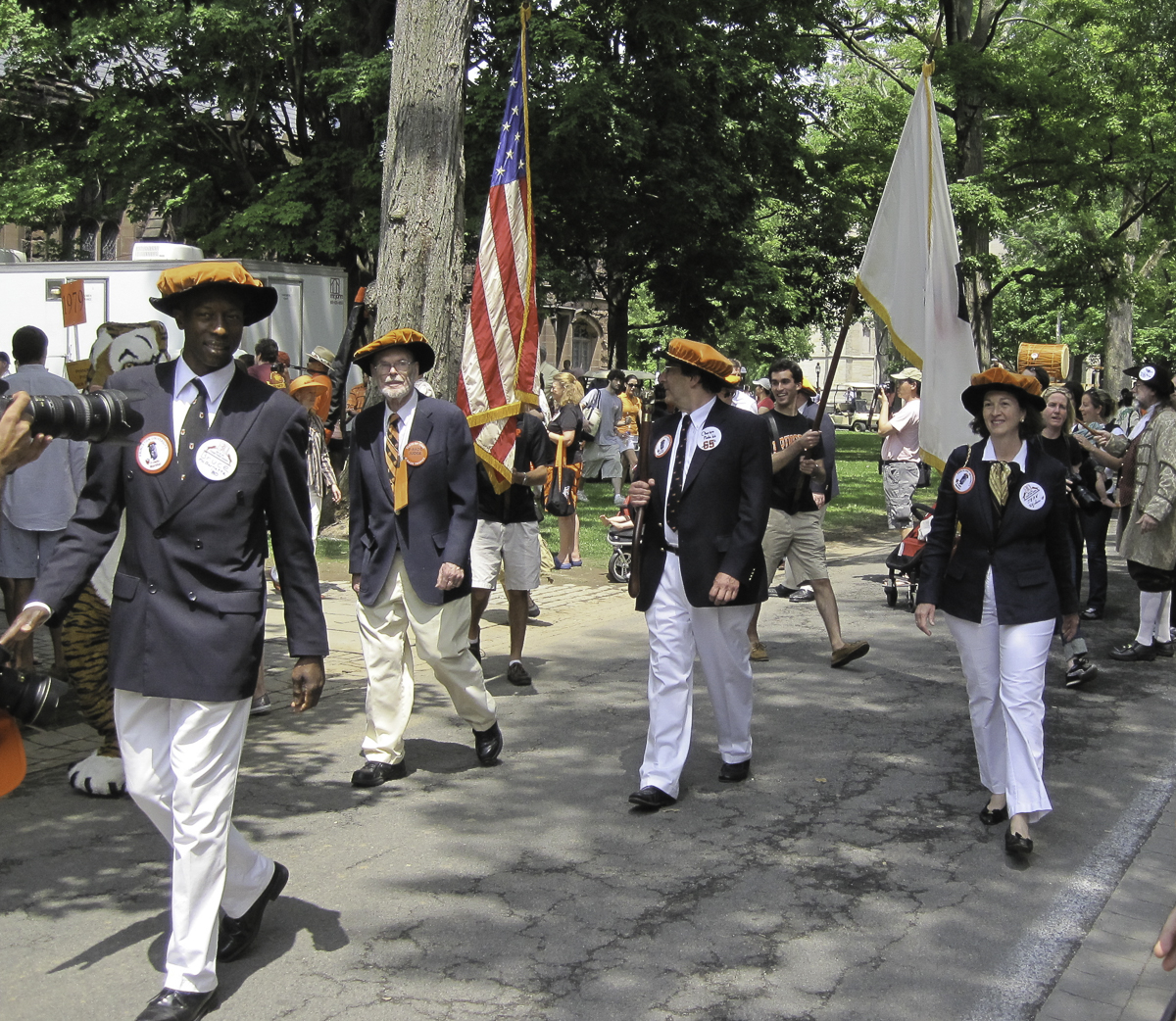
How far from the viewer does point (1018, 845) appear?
5293 mm

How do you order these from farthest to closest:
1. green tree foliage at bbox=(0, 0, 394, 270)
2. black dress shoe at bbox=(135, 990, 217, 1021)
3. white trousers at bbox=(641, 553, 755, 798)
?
green tree foliage at bbox=(0, 0, 394, 270) → white trousers at bbox=(641, 553, 755, 798) → black dress shoe at bbox=(135, 990, 217, 1021)

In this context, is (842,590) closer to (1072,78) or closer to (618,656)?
(618,656)

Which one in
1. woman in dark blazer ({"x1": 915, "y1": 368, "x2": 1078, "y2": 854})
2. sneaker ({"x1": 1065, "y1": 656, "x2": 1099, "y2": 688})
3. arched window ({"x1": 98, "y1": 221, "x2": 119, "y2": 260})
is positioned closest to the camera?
woman in dark blazer ({"x1": 915, "y1": 368, "x2": 1078, "y2": 854})

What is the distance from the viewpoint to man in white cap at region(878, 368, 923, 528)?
12625mm

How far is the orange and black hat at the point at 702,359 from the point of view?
5918 mm

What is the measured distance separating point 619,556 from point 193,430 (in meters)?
8.49

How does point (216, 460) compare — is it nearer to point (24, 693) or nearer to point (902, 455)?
point (24, 693)

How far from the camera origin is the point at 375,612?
6125mm

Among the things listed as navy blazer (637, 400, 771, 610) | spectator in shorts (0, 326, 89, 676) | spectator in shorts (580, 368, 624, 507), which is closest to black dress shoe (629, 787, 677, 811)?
navy blazer (637, 400, 771, 610)

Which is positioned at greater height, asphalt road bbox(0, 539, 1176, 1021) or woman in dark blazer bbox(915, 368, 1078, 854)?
woman in dark blazer bbox(915, 368, 1078, 854)

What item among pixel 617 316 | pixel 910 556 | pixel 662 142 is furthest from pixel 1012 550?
pixel 617 316

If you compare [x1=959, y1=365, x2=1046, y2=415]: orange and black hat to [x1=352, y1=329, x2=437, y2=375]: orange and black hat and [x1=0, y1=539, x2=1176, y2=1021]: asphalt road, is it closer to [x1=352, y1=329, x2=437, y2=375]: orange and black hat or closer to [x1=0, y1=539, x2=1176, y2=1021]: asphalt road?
[x1=0, y1=539, x2=1176, y2=1021]: asphalt road

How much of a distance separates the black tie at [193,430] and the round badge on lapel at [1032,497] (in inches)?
135

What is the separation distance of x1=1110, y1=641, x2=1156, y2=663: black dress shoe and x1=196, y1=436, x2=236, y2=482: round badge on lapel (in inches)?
292
